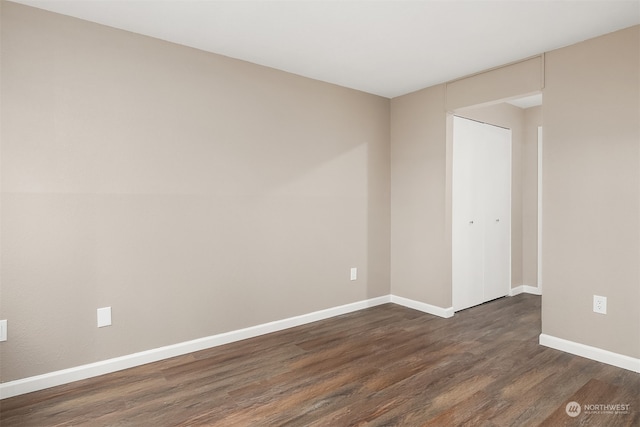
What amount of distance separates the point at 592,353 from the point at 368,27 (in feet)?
9.39

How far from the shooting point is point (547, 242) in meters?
2.99

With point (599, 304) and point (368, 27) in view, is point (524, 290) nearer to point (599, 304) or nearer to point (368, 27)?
point (599, 304)

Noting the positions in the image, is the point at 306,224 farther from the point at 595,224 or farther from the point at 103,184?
the point at 595,224

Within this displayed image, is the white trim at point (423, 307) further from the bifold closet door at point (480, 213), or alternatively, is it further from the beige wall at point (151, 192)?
the beige wall at point (151, 192)

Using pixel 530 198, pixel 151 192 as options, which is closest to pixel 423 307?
pixel 530 198

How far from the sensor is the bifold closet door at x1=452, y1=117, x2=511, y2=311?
3.99 m

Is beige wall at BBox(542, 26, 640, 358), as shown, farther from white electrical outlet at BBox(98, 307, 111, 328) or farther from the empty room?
white electrical outlet at BBox(98, 307, 111, 328)

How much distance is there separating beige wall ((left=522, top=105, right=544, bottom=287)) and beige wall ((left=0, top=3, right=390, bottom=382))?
99.9 inches

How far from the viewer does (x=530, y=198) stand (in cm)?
479

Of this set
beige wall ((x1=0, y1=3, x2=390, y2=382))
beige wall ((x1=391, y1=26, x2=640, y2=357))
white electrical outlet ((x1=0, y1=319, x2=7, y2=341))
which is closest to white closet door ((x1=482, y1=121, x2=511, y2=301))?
beige wall ((x1=391, y1=26, x2=640, y2=357))

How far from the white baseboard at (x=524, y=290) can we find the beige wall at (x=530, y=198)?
0.04m

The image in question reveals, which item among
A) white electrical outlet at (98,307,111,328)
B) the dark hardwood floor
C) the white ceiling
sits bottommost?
the dark hardwood floor

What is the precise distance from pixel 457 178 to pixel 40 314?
3746mm

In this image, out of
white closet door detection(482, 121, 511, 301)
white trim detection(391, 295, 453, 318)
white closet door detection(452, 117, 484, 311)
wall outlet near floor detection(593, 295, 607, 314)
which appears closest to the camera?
wall outlet near floor detection(593, 295, 607, 314)
